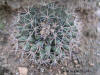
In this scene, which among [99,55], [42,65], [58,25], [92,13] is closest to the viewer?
[58,25]

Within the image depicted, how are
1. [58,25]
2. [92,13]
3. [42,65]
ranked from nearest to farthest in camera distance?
1. [58,25]
2. [42,65]
3. [92,13]

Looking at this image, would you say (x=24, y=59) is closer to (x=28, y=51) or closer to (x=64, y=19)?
(x=28, y=51)

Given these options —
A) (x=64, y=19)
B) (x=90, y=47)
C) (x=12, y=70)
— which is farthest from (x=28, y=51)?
(x=90, y=47)

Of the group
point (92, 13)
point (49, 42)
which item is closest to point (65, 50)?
point (49, 42)

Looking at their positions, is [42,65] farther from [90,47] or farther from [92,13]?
[92,13]

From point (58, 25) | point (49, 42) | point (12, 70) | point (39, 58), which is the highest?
point (58, 25)

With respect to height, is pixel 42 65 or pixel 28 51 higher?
pixel 28 51

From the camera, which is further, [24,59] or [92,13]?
[92,13]
